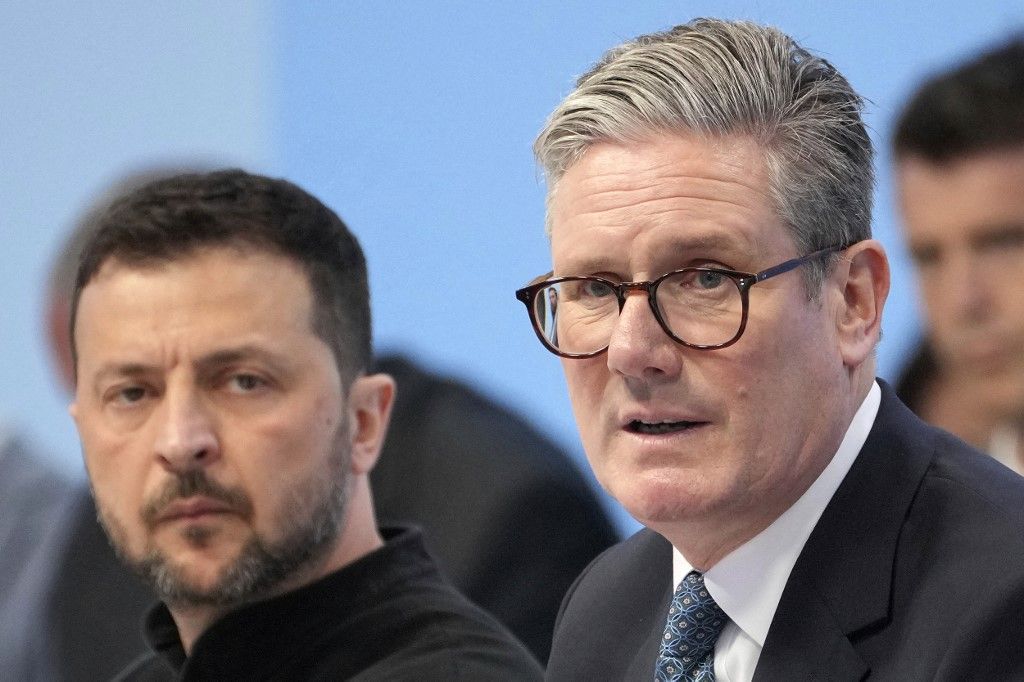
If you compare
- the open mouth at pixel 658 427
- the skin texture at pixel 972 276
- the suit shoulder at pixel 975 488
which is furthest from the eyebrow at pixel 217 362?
the skin texture at pixel 972 276

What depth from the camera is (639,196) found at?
5.41 feet

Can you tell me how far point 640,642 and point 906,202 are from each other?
1.12 meters

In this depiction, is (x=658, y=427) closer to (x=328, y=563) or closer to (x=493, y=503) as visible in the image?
(x=328, y=563)

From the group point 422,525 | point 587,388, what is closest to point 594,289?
point 587,388

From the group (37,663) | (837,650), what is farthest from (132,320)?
(37,663)

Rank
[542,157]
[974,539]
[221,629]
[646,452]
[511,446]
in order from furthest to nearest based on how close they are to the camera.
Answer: [511,446] < [221,629] < [542,157] < [646,452] < [974,539]

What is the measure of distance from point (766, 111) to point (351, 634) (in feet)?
3.29

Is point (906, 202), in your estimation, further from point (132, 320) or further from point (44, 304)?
point (44, 304)

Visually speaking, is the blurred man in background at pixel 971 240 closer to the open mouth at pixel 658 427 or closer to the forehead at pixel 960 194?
the forehead at pixel 960 194

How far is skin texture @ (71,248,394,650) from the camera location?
6.98 feet

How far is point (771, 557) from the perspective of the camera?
5.52 ft

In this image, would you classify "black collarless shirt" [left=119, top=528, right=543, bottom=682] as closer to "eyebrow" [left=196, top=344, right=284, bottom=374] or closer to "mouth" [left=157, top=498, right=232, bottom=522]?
"mouth" [left=157, top=498, right=232, bottom=522]

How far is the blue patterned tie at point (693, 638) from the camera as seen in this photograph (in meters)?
1.71

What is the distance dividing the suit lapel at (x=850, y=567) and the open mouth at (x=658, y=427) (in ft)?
0.61
